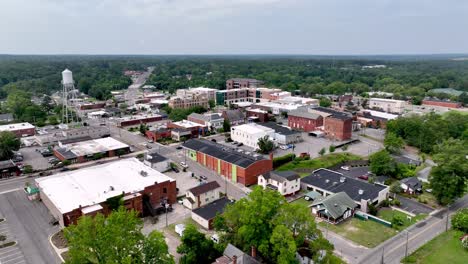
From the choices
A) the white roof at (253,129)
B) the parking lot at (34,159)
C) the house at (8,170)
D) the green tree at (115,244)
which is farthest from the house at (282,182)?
the house at (8,170)

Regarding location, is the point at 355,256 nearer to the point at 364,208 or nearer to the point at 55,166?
the point at 364,208

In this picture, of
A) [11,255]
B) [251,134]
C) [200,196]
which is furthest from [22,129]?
[200,196]

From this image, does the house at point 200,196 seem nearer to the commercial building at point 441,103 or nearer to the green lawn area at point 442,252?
the green lawn area at point 442,252

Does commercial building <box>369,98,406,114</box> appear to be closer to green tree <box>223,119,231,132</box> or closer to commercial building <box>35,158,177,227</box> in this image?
green tree <box>223,119,231,132</box>

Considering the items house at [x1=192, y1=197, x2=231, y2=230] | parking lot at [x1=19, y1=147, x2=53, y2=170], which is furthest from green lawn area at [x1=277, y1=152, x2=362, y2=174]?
parking lot at [x1=19, y1=147, x2=53, y2=170]

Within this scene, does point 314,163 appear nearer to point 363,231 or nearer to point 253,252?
point 363,231

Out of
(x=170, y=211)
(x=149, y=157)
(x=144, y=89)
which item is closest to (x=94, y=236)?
(x=170, y=211)
